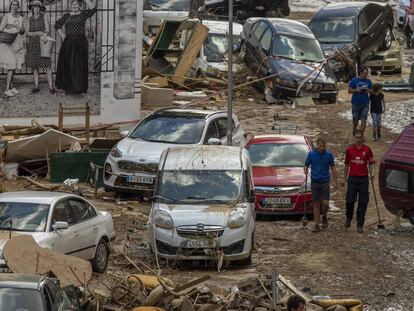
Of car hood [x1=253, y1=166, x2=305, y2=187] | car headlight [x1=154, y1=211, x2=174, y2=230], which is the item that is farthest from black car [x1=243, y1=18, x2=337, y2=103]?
car headlight [x1=154, y1=211, x2=174, y2=230]

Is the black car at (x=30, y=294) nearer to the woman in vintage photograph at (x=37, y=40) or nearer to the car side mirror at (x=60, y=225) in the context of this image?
the car side mirror at (x=60, y=225)

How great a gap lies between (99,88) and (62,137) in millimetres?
3878

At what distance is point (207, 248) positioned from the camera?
16.7 m

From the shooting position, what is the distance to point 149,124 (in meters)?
23.6

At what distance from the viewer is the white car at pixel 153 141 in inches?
867

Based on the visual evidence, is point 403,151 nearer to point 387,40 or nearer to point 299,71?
point 299,71

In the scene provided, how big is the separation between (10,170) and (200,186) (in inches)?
285

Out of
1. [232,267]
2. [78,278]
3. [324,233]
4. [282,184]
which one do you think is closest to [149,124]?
[282,184]

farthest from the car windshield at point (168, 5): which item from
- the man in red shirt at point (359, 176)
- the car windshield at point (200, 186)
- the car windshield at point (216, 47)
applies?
the car windshield at point (200, 186)

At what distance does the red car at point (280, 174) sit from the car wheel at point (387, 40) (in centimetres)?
1728

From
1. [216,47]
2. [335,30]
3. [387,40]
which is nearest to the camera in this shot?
[216,47]

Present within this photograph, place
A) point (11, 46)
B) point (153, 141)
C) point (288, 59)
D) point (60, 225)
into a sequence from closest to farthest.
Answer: point (60, 225)
point (153, 141)
point (11, 46)
point (288, 59)

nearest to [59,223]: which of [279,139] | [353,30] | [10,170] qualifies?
[279,139]

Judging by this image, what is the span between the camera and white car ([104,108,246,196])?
22031mm
